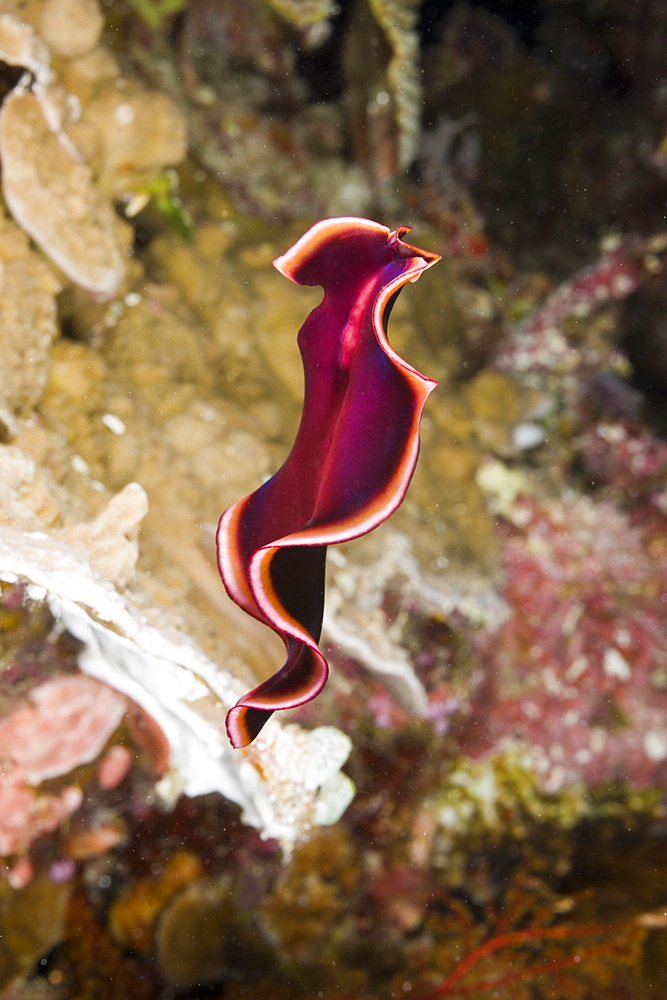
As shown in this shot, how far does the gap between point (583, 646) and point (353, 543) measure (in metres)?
1.93

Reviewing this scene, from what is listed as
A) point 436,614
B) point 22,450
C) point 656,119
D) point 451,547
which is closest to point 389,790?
point 436,614

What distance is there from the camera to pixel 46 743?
2.08m

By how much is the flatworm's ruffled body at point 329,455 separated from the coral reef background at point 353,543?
402 mm

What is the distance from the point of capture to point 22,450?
1.64 m

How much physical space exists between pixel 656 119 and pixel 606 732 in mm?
3878

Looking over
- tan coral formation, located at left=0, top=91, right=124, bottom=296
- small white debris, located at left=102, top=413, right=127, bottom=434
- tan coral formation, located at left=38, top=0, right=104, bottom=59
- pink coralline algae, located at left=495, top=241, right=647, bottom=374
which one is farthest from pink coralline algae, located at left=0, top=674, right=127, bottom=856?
pink coralline algae, located at left=495, top=241, right=647, bottom=374

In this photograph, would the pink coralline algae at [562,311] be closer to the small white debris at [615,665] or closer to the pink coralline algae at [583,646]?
the pink coralline algae at [583,646]

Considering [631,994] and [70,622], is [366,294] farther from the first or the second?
[631,994]

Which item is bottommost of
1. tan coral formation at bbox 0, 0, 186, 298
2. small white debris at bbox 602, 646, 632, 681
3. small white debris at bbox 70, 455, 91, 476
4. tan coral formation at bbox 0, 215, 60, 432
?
small white debris at bbox 602, 646, 632, 681

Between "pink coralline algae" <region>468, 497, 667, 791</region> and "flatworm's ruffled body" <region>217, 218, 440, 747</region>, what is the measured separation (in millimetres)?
2273

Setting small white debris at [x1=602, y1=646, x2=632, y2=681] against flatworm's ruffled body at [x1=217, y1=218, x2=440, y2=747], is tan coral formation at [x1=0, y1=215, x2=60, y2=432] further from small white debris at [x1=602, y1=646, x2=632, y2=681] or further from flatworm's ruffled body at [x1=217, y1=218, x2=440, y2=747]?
small white debris at [x1=602, y1=646, x2=632, y2=681]

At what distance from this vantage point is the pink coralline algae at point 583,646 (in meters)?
3.60

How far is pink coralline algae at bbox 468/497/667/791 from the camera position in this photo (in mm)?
3602

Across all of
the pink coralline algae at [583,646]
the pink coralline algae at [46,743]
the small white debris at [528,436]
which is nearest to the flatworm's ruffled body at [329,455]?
the pink coralline algae at [46,743]
